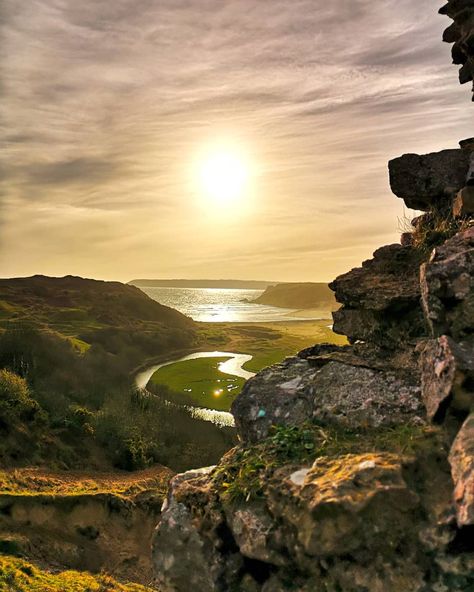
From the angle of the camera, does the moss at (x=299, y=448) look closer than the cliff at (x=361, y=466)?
No

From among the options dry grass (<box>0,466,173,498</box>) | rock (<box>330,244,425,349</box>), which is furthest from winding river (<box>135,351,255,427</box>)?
rock (<box>330,244,425,349</box>)

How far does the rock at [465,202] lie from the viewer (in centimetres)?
943

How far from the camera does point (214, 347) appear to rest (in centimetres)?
15712

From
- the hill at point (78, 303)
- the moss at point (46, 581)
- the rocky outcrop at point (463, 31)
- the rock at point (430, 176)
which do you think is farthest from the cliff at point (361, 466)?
the hill at point (78, 303)

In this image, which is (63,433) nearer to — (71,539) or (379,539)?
(71,539)

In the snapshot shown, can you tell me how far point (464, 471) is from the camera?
5.33 meters

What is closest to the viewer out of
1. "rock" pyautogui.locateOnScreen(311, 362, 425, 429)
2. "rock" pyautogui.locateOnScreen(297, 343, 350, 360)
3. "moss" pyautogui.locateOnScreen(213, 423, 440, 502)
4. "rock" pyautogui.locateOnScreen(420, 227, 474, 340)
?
"moss" pyautogui.locateOnScreen(213, 423, 440, 502)

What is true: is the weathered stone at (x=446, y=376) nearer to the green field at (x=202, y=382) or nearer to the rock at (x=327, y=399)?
the rock at (x=327, y=399)

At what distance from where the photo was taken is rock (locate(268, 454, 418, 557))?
5.51m

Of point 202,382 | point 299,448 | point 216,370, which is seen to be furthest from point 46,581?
point 216,370

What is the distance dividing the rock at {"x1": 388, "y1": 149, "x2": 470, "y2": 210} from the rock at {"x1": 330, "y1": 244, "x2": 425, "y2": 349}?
1577 mm

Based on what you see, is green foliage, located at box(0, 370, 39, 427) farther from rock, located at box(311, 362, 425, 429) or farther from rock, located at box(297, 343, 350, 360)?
rock, located at box(311, 362, 425, 429)

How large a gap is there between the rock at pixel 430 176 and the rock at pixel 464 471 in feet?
21.8

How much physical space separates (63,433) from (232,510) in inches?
1461
